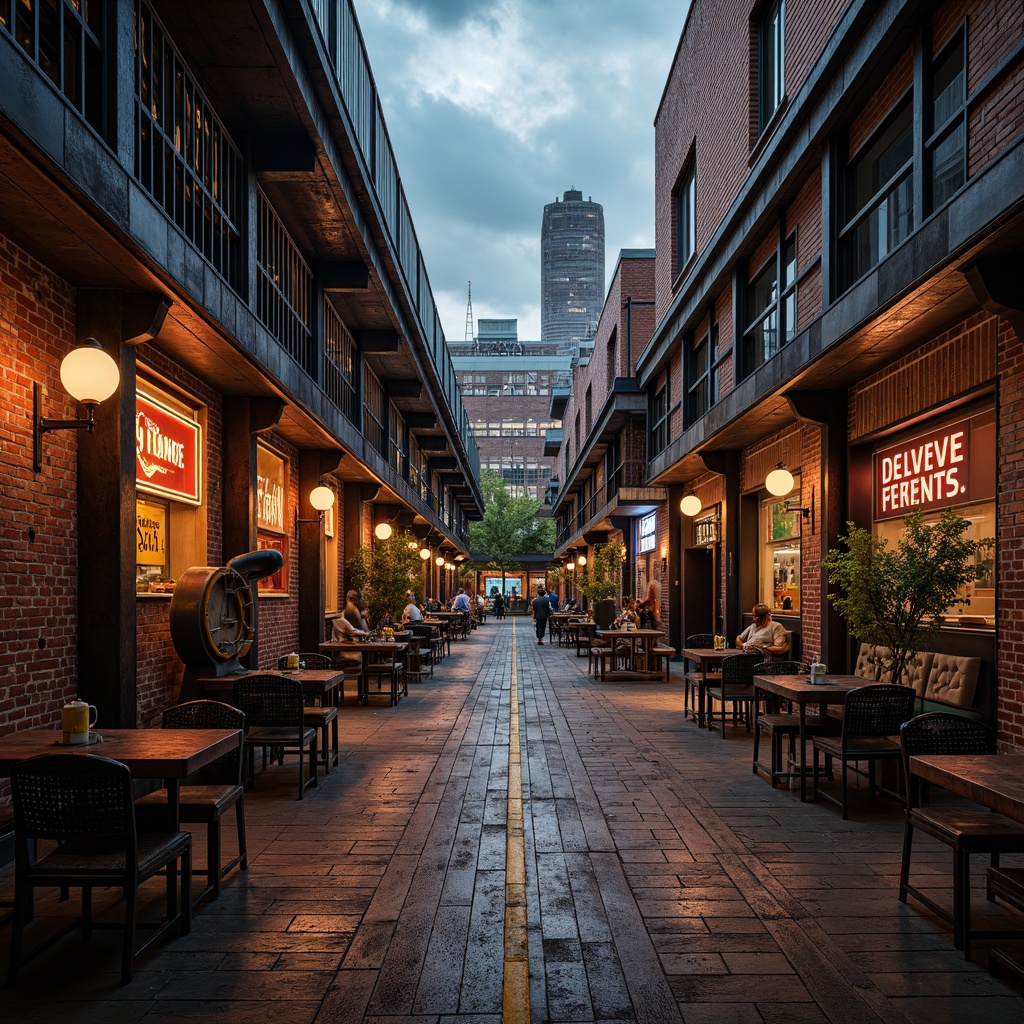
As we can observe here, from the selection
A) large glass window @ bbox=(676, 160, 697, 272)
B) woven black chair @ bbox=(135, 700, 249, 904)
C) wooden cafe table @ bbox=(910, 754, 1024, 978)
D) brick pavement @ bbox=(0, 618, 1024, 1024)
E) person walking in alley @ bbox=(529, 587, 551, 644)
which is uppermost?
large glass window @ bbox=(676, 160, 697, 272)

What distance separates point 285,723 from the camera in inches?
273

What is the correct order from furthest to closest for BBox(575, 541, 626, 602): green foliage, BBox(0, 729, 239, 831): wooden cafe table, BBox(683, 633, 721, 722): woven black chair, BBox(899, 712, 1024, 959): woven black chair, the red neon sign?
BBox(575, 541, 626, 602): green foliage < BBox(683, 633, 721, 722): woven black chair < the red neon sign < BBox(0, 729, 239, 831): wooden cafe table < BBox(899, 712, 1024, 959): woven black chair

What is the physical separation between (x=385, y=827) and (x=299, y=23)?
19.7ft

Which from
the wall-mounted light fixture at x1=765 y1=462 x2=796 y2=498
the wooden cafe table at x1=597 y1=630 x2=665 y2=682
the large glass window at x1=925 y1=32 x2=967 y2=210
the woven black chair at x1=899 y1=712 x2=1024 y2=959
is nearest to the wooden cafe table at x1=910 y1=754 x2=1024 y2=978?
the woven black chair at x1=899 y1=712 x2=1024 y2=959

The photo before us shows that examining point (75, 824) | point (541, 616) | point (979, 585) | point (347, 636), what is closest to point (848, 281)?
point (979, 585)

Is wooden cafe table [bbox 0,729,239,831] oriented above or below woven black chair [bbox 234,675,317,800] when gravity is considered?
above

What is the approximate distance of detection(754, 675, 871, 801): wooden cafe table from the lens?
6.54m

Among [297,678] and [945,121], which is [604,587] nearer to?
[297,678]

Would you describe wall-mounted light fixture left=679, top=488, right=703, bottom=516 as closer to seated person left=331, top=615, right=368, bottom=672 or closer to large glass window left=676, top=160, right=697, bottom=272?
large glass window left=676, top=160, right=697, bottom=272

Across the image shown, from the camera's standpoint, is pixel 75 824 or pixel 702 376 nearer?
pixel 75 824

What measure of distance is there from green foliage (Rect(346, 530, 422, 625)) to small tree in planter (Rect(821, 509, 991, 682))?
32.1 ft

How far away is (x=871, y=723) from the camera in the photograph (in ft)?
20.5

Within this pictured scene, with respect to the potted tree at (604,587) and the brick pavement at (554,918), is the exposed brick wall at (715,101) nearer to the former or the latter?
the potted tree at (604,587)

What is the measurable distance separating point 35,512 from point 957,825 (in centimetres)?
545
